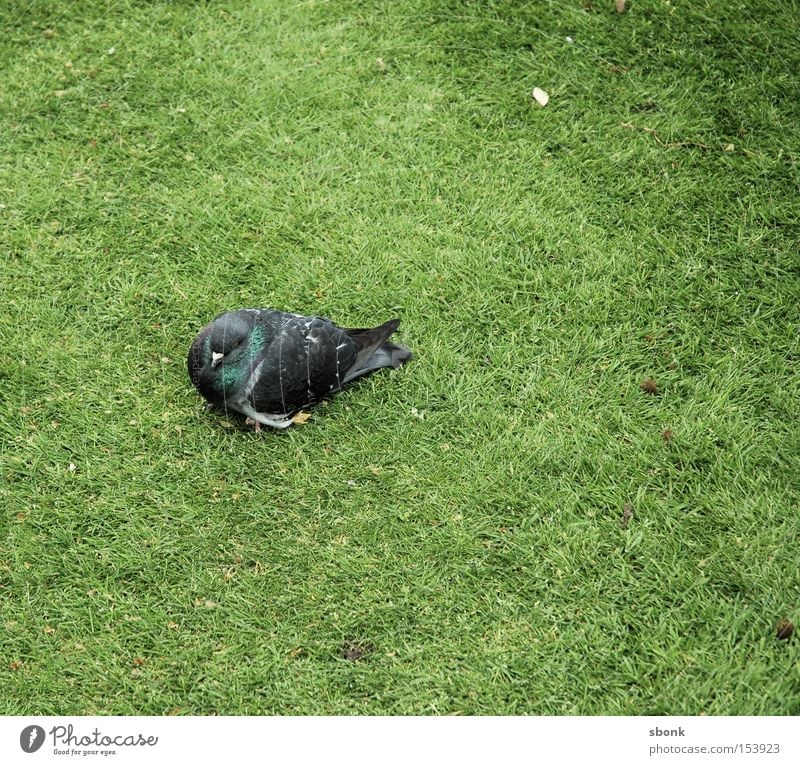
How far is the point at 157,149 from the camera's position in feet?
15.6

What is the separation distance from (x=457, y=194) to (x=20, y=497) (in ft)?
9.13

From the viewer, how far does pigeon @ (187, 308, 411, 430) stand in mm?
3557

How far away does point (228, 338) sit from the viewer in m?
3.52

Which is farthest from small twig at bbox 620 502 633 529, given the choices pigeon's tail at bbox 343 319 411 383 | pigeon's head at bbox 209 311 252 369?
pigeon's head at bbox 209 311 252 369

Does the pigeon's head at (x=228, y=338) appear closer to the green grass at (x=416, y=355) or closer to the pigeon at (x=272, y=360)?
the pigeon at (x=272, y=360)

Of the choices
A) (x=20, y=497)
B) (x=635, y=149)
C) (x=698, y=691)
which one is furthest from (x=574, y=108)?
(x=20, y=497)

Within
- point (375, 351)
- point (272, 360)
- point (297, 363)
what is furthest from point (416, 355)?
point (272, 360)

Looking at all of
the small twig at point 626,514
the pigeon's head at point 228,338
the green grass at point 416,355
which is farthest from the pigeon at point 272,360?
the small twig at point 626,514

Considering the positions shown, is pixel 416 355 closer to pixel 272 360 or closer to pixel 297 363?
pixel 297 363

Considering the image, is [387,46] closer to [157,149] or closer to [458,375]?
[157,149]

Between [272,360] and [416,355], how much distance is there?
0.79 metres

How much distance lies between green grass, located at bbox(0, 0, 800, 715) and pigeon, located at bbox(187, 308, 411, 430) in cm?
18

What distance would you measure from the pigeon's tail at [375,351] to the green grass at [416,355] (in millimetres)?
91

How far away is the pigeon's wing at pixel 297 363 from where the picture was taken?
3.58 meters
